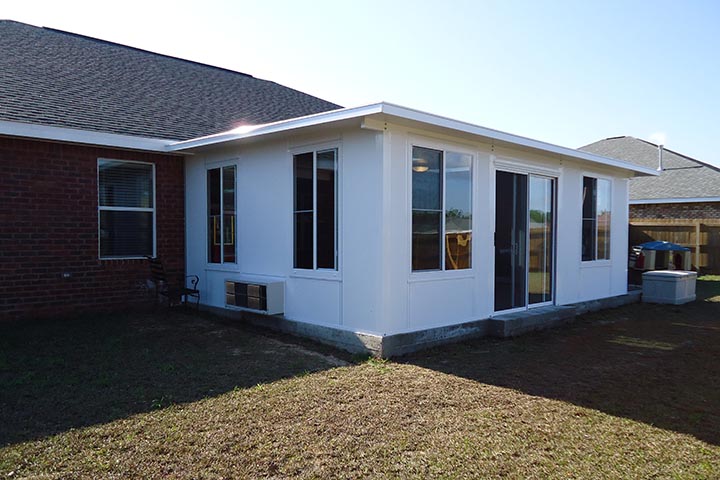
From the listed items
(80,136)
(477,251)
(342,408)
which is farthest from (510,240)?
(80,136)

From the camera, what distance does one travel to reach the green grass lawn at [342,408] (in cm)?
373

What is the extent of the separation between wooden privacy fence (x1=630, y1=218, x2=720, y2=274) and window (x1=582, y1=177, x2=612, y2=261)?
7746 mm

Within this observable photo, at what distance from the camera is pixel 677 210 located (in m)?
19.3

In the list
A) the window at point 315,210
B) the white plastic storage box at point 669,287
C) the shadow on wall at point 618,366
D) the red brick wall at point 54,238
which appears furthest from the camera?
the white plastic storage box at point 669,287

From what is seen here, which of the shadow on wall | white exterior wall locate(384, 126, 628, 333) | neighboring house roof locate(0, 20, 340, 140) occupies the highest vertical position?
neighboring house roof locate(0, 20, 340, 140)

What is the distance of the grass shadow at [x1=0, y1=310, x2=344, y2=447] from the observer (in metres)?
4.61

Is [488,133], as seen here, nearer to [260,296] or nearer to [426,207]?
[426,207]

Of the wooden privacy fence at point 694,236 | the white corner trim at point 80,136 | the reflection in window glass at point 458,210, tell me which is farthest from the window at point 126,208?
the wooden privacy fence at point 694,236

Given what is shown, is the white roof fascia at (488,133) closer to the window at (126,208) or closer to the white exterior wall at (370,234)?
the white exterior wall at (370,234)

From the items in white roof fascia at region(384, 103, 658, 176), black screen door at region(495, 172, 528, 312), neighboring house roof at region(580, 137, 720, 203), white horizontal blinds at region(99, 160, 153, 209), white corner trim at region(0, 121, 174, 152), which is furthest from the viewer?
neighboring house roof at region(580, 137, 720, 203)

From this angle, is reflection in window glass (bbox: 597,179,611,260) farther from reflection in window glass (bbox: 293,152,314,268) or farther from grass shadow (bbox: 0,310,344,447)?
grass shadow (bbox: 0,310,344,447)

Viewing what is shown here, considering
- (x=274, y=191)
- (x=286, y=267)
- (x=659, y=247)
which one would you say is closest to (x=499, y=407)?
(x=286, y=267)

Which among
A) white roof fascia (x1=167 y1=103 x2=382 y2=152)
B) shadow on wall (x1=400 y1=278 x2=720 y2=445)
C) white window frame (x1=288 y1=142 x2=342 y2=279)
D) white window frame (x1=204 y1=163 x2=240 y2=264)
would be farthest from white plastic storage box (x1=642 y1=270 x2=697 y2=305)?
white window frame (x1=204 y1=163 x2=240 y2=264)

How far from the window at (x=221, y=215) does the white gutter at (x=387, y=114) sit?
2.12ft
